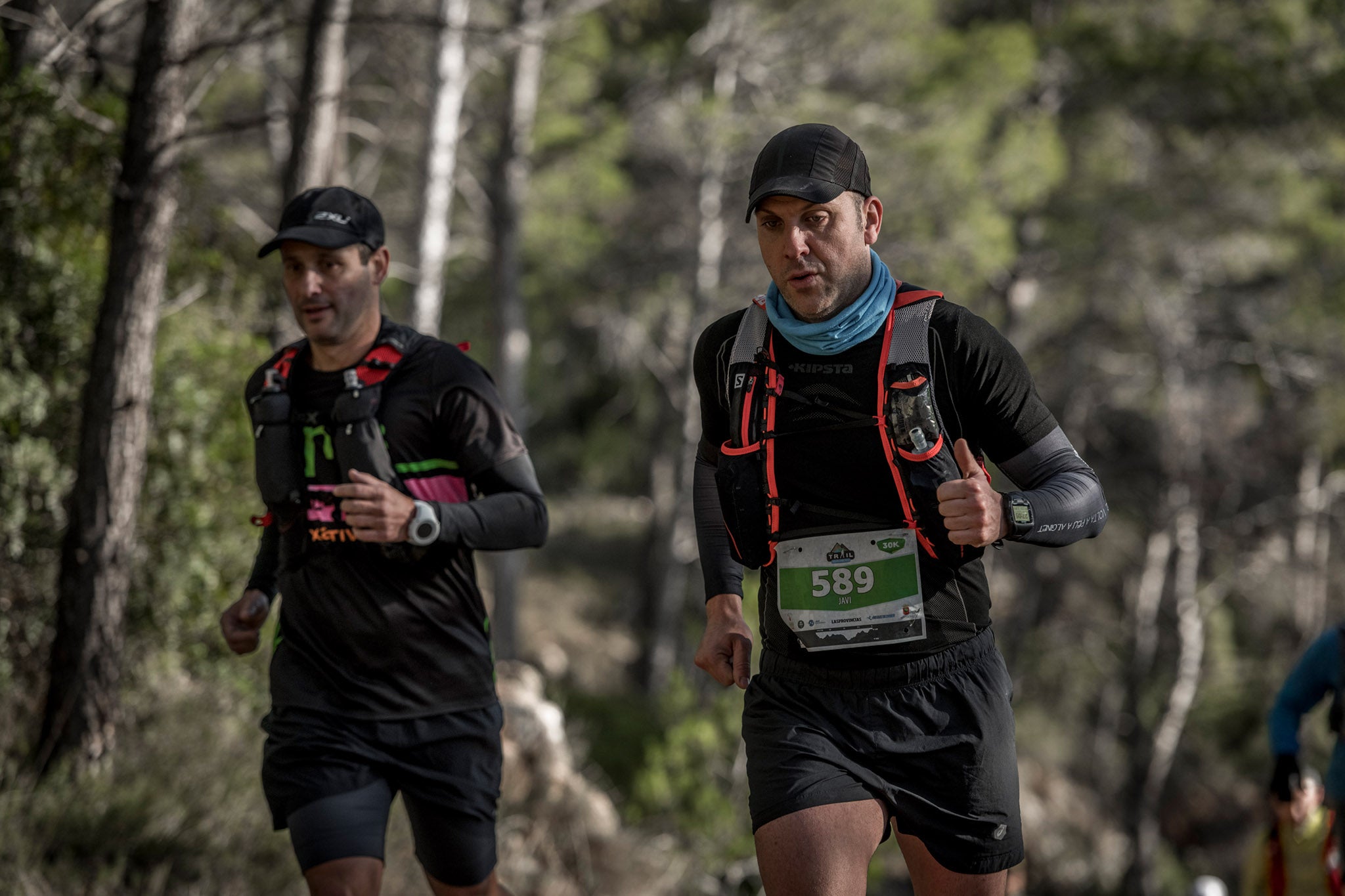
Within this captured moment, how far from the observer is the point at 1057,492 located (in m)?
2.53

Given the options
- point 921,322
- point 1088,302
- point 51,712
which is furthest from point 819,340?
point 1088,302

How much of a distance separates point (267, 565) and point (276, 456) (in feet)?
1.52

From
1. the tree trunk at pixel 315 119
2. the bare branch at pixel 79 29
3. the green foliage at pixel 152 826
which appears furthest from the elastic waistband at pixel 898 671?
the tree trunk at pixel 315 119

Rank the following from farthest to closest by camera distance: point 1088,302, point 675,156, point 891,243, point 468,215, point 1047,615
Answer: point 1047,615 < point 1088,302 < point 468,215 < point 675,156 < point 891,243

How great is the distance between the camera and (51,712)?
4.68 meters

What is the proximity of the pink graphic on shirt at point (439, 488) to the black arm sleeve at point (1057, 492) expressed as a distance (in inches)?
54.5

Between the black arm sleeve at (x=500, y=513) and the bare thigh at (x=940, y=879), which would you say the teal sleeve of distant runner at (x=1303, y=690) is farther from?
the black arm sleeve at (x=500, y=513)

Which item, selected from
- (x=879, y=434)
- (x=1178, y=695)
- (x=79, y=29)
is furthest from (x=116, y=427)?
(x=1178, y=695)

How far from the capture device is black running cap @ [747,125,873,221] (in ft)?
8.69

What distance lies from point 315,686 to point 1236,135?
1662 centimetres

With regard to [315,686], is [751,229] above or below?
above

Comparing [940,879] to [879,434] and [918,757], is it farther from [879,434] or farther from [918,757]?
[879,434]

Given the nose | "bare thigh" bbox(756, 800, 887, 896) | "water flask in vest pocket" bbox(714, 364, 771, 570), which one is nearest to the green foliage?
the nose

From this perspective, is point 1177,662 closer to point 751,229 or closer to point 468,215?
point 751,229
